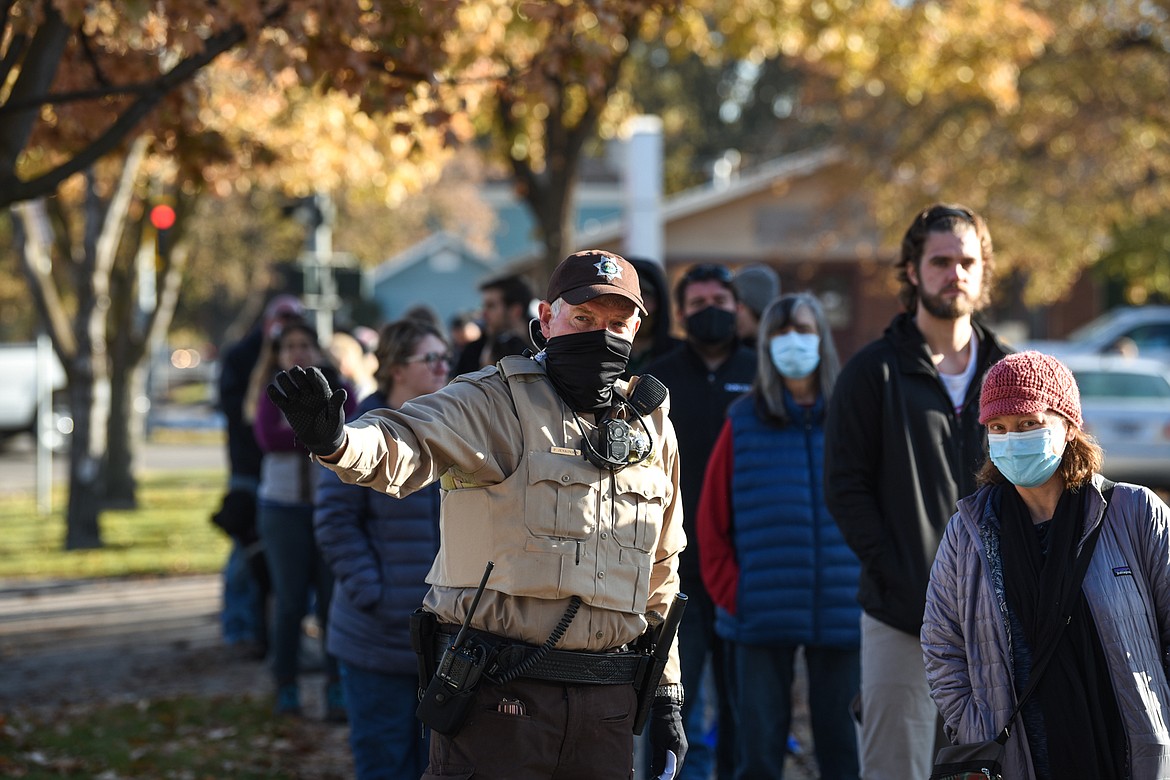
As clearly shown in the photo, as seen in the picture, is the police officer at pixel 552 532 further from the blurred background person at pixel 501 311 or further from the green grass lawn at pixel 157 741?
the green grass lawn at pixel 157 741

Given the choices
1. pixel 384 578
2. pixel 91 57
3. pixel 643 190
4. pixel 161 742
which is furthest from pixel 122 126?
pixel 643 190

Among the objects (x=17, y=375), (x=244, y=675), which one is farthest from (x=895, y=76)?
(x=17, y=375)

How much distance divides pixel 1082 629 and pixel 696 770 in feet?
9.69

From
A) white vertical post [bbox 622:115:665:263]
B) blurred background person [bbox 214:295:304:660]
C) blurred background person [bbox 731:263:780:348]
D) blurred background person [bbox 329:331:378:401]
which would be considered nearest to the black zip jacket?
blurred background person [bbox 731:263:780:348]

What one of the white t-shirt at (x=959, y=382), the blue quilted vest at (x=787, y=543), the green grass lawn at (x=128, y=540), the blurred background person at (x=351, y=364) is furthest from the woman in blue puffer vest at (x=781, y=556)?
the green grass lawn at (x=128, y=540)

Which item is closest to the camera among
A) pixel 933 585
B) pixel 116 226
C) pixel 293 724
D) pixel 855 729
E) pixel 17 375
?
pixel 933 585

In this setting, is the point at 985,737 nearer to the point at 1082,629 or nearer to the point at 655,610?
the point at 1082,629

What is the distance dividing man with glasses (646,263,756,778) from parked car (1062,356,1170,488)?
13.0 meters

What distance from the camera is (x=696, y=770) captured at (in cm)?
638

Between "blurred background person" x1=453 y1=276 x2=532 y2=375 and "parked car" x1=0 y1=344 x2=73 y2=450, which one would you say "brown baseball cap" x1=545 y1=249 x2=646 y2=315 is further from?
"parked car" x1=0 y1=344 x2=73 y2=450

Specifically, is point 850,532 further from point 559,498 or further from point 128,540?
point 128,540

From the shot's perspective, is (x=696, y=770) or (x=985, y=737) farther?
(x=696, y=770)

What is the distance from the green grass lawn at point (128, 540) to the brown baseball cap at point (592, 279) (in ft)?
29.0

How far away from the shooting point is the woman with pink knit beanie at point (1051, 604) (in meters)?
3.70
